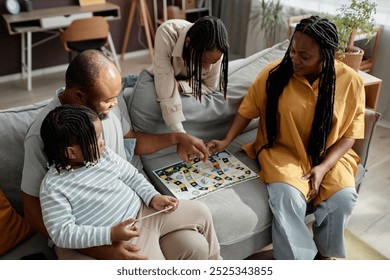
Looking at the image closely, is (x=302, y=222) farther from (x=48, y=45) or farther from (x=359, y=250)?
(x=48, y=45)

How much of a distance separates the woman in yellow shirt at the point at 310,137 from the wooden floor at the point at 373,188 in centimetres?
40

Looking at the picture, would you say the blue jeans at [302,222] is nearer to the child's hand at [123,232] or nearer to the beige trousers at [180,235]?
the beige trousers at [180,235]

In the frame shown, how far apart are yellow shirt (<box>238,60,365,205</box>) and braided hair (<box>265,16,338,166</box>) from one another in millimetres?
25

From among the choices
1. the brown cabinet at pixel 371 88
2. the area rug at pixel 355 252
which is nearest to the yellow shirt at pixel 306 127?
the area rug at pixel 355 252

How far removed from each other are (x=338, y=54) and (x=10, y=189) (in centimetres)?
174

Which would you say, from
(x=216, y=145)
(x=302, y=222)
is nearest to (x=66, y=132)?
(x=216, y=145)

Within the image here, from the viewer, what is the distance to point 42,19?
10.8 ft

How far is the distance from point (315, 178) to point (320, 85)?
0.37 metres

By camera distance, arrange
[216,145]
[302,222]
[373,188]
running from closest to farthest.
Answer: [302,222], [216,145], [373,188]

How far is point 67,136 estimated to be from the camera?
1137mm

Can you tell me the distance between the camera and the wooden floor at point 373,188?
6.38 feet

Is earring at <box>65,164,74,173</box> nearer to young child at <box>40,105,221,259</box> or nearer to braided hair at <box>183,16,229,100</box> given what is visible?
young child at <box>40,105,221,259</box>
